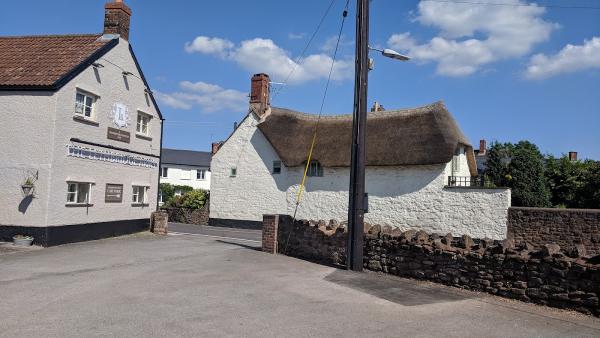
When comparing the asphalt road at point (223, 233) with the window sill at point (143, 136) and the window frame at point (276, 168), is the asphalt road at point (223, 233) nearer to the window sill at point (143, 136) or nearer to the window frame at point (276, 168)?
the window frame at point (276, 168)

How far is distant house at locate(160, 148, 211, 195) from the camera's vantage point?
57375 millimetres

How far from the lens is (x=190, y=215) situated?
31484 mm

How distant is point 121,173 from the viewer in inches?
791

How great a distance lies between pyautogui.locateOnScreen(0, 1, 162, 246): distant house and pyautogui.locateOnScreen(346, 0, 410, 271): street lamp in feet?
32.5

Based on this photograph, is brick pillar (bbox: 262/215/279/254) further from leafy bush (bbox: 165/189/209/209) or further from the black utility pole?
leafy bush (bbox: 165/189/209/209)

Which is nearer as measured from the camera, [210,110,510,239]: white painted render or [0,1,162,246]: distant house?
[0,1,162,246]: distant house

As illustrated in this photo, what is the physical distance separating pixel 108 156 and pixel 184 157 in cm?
4234

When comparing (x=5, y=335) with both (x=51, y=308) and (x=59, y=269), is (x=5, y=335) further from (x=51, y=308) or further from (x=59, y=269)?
(x=59, y=269)

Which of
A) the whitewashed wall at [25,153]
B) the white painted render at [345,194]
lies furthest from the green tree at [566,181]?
the whitewashed wall at [25,153]

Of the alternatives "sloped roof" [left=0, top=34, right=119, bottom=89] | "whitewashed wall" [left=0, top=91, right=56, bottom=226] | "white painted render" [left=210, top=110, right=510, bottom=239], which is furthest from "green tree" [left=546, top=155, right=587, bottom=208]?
"whitewashed wall" [left=0, top=91, right=56, bottom=226]

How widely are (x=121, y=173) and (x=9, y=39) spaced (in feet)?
22.9

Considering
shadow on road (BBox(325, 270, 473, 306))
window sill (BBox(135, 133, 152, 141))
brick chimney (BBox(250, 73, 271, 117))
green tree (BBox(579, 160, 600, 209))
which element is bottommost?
shadow on road (BBox(325, 270, 473, 306))

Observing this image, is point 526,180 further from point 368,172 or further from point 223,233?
point 223,233

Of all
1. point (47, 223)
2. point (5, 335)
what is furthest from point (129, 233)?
point (5, 335)
